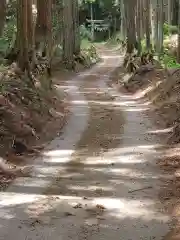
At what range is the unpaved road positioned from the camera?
765cm

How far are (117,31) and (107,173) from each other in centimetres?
6558

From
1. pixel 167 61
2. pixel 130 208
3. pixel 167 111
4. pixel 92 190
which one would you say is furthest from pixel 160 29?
pixel 130 208

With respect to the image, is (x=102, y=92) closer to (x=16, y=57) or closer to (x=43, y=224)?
(x=16, y=57)

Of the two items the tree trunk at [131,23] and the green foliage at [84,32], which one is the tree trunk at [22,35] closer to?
the tree trunk at [131,23]

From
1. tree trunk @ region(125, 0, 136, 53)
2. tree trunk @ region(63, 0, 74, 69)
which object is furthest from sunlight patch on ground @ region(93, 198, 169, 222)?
tree trunk @ region(63, 0, 74, 69)

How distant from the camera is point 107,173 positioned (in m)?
10.6

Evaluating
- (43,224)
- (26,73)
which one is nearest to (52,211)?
(43,224)

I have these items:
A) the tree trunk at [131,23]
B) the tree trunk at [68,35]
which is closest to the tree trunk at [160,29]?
the tree trunk at [131,23]

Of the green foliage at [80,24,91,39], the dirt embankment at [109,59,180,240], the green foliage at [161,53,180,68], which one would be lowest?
Result: the green foliage at [80,24,91,39]

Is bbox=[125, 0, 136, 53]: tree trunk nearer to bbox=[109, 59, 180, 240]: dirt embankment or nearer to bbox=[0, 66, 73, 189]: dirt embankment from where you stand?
bbox=[109, 59, 180, 240]: dirt embankment

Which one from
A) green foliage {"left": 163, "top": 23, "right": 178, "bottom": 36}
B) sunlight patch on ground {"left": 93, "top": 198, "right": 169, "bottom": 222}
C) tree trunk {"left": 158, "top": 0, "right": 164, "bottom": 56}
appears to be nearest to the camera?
sunlight patch on ground {"left": 93, "top": 198, "right": 169, "bottom": 222}

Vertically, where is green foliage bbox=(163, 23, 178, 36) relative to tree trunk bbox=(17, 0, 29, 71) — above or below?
below

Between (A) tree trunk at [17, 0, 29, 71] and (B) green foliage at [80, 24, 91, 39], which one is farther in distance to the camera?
(B) green foliage at [80, 24, 91, 39]

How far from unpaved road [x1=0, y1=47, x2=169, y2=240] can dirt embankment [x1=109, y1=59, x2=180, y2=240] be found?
23cm
